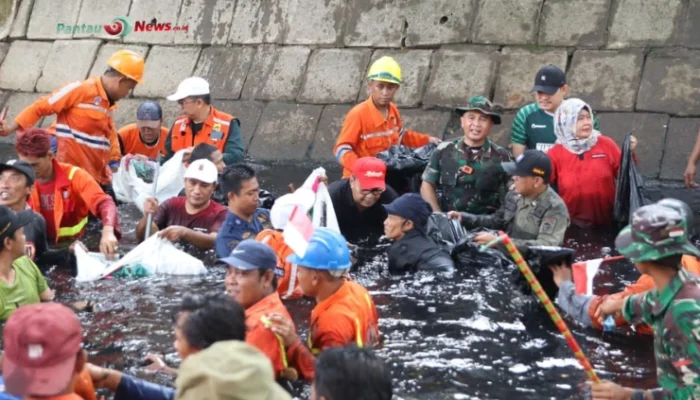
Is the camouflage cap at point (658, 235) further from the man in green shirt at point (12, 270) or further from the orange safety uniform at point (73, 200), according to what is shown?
the orange safety uniform at point (73, 200)

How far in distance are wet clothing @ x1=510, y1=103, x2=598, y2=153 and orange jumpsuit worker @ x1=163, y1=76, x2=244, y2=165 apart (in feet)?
8.33

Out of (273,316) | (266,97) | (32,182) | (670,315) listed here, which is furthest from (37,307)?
(266,97)

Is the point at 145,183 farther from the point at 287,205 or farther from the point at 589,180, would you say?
the point at 589,180

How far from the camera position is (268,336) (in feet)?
16.5

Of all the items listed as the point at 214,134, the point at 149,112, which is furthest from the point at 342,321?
the point at 149,112

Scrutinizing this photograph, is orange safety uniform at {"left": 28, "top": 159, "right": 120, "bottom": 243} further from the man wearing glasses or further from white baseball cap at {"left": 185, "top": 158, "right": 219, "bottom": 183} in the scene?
the man wearing glasses

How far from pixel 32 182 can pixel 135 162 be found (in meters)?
2.17

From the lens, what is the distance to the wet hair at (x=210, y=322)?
4.34m

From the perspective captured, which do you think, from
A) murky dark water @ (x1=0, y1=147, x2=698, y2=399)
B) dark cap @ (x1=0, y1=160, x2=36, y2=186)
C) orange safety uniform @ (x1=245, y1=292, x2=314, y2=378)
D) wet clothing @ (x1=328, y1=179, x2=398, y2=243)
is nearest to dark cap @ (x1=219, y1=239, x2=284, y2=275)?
orange safety uniform @ (x1=245, y1=292, x2=314, y2=378)

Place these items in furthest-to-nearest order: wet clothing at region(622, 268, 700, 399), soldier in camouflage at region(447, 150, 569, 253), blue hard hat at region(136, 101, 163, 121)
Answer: blue hard hat at region(136, 101, 163, 121)
soldier in camouflage at region(447, 150, 569, 253)
wet clothing at region(622, 268, 700, 399)

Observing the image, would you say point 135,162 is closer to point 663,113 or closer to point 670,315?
point 663,113

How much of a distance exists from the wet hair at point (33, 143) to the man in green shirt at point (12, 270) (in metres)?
1.85

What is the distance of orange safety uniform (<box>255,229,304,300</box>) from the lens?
674 centimetres

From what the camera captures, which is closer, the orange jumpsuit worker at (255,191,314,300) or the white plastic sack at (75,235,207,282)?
the orange jumpsuit worker at (255,191,314,300)
